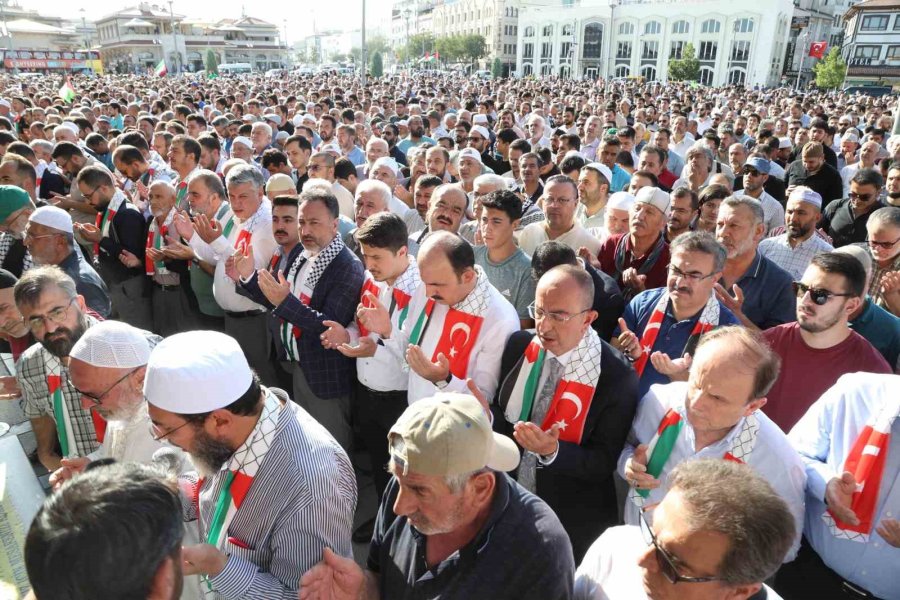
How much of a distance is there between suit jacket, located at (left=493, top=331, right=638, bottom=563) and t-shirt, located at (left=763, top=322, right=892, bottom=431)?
0.88 meters

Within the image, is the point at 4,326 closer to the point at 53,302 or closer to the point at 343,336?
the point at 53,302

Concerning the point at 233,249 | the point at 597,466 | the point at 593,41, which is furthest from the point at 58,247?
the point at 593,41

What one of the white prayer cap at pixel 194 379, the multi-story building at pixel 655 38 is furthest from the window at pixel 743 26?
the white prayer cap at pixel 194 379

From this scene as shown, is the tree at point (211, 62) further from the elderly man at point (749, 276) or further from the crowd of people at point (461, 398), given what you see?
the elderly man at point (749, 276)

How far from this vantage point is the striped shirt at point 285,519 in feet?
6.12

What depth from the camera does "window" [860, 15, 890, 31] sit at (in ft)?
185

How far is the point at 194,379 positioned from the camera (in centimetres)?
191

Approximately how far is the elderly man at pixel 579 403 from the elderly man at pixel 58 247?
2.97 meters

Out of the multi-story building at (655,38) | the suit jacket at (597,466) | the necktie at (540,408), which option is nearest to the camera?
the suit jacket at (597,466)

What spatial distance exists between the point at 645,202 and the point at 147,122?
31.8 ft

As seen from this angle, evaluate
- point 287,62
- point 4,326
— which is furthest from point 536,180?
point 287,62

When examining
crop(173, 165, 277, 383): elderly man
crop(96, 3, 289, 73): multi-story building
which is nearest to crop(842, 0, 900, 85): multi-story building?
crop(96, 3, 289, 73): multi-story building

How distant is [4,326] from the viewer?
3279 mm

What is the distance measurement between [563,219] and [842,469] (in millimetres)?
2810
